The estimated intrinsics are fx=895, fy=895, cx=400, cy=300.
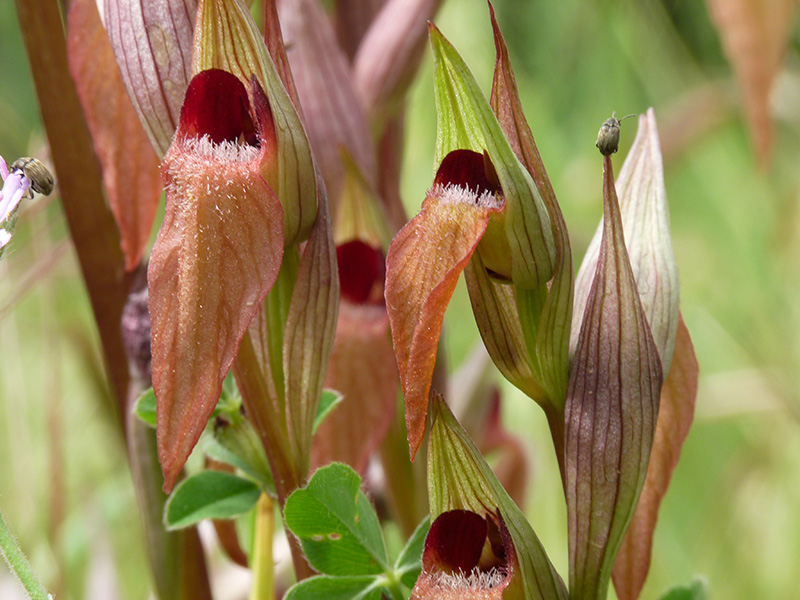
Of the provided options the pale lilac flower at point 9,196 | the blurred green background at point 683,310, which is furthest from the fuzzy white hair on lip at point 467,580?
the blurred green background at point 683,310

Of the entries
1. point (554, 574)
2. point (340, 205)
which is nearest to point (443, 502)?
point (554, 574)

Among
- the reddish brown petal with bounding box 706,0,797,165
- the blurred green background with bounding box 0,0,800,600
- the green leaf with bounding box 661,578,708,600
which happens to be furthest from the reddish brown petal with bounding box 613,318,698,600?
the blurred green background with bounding box 0,0,800,600

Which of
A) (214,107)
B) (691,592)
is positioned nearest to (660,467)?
(691,592)

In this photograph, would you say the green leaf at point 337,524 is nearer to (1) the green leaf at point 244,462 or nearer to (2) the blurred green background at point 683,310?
(1) the green leaf at point 244,462

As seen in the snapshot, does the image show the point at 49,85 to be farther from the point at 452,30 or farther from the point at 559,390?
the point at 452,30

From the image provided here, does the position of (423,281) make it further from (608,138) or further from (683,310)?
(683,310)

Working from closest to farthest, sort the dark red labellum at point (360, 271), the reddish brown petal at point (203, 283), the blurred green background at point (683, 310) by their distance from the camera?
the reddish brown petal at point (203, 283), the dark red labellum at point (360, 271), the blurred green background at point (683, 310)

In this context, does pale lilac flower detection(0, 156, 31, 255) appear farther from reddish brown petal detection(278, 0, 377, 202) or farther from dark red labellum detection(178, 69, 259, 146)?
reddish brown petal detection(278, 0, 377, 202)
